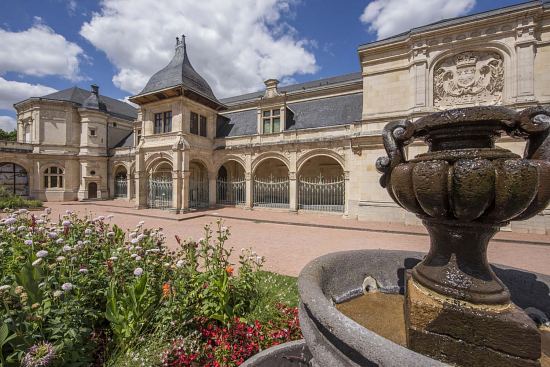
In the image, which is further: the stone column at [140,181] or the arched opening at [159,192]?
the stone column at [140,181]

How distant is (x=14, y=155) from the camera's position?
68.8 ft

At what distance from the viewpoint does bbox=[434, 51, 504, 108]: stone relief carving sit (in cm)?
1056

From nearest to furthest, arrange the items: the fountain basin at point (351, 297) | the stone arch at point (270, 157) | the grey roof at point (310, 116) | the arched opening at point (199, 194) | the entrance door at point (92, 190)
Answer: the fountain basin at point (351, 297)
the grey roof at point (310, 116)
the stone arch at point (270, 157)
the arched opening at point (199, 194)
the entrance door at point (92, 190)

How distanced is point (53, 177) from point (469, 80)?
33.6 m

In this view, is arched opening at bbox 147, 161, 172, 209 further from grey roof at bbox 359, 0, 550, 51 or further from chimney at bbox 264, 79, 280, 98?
grey roof at bbox 359, 0, 550, 51

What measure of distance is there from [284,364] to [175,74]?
18.1 meters

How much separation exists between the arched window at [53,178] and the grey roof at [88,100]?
704cm

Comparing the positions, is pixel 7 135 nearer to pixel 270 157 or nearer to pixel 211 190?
pixel 211 190

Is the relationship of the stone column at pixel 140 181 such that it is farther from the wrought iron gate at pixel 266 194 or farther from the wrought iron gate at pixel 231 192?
the wrought iron gate at pixel 266 194

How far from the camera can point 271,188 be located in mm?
16672

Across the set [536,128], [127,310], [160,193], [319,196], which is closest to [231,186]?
[160,193]

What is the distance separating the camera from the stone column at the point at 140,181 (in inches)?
647

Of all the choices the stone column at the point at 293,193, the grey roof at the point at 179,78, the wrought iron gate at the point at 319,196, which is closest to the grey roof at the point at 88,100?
the grey roof at the point at 179,78

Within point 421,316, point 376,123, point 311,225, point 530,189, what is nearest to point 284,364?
point 421,316
